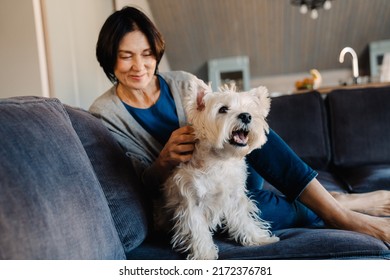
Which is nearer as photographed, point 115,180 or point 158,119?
point 115,180

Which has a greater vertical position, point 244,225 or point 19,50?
point 19,50

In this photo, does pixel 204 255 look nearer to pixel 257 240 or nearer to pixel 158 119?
pixel 257 240

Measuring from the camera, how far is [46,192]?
71 centimetres

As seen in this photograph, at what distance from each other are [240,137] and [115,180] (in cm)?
37

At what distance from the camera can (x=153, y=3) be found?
517cm

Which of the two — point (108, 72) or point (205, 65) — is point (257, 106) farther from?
point (205, 65)

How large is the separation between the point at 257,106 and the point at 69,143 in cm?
51

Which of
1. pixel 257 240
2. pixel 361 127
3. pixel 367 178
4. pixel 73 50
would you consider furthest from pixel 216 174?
pixel 73 50

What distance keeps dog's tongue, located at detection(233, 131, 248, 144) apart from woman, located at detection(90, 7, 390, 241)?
193mm

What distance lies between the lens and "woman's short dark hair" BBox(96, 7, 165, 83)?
1294mm

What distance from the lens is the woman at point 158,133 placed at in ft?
3.84

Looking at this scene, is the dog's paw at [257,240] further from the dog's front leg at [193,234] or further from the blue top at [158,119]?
the blue top at [158,119]

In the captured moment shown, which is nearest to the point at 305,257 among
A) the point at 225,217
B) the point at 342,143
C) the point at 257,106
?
the point at 225,217
